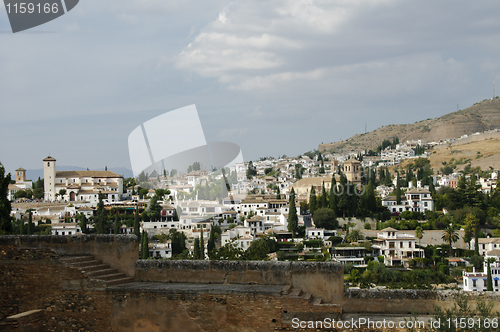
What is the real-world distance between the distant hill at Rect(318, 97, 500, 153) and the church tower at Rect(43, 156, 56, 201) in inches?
3929

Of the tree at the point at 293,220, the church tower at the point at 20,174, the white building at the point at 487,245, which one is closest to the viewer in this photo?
the white building at the point at 487,245

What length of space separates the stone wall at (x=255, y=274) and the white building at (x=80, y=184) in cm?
6467

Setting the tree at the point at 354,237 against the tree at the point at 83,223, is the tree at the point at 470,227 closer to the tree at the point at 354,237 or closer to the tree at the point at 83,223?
the tree at the point at 354,237

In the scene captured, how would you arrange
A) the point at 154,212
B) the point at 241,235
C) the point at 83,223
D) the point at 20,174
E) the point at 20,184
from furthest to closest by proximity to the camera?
the point at 20,174 → the point at 20,184 → the point at 154,212 → the point at 83,223 → the point at 241,235

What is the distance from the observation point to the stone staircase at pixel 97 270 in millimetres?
5391

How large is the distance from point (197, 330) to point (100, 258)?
1516 mm

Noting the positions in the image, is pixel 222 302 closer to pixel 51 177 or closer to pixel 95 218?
pixel 95 218

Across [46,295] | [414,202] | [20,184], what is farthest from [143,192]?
[46,295]

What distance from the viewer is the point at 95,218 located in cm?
5316

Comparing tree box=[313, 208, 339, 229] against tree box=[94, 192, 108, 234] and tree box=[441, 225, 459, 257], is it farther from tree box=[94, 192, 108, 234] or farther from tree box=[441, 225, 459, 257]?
tree box=[94, 192, 108, 234]

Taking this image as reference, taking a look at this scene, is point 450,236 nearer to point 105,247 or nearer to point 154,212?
point 154,212

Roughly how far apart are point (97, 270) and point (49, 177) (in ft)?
245

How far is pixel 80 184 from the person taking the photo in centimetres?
7619

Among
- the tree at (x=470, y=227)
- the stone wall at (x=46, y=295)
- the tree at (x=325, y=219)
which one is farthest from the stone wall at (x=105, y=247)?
the tree at (x=325, y=219)
